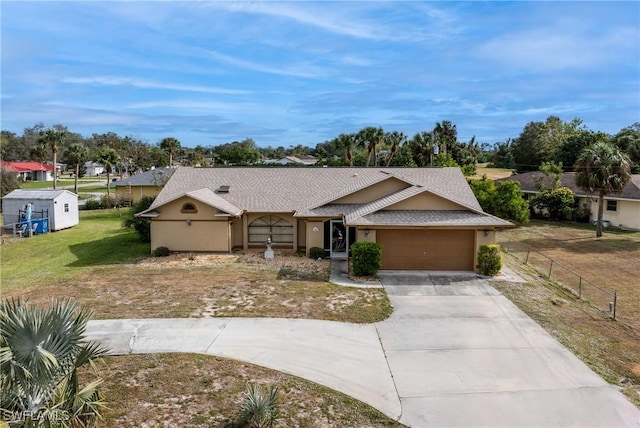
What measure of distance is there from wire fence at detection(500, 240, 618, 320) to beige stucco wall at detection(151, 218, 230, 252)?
51.2 feet


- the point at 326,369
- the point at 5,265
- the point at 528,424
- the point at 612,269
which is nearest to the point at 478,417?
the point at 528,424

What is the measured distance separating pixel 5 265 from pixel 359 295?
60.9 feet

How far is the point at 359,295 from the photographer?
54.3ft

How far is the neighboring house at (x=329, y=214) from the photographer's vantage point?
20312mm

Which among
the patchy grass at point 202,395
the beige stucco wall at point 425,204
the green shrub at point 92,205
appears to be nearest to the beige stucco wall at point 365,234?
the beige stucco wall at point 425,204

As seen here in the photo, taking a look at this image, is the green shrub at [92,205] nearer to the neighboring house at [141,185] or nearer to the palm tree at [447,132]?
the neighboring house at [141,185]

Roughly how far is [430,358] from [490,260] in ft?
30.9

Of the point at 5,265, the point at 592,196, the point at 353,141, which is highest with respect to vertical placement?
the point at 353,141

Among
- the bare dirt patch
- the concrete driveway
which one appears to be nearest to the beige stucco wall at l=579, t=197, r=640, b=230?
the concrete driveway

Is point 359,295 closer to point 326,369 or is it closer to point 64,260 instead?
point 326,369

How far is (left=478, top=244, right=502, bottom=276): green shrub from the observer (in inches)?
762

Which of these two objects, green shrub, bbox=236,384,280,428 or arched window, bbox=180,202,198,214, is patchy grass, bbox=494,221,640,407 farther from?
arched window, bbox=180,202,198,214

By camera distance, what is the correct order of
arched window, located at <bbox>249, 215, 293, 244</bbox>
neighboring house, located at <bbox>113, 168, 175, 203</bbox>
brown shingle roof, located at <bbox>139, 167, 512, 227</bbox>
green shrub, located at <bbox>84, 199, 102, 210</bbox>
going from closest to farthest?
brown shingle roof, located at <bbox>139, 167, 512, 227</bbox>, arched window, located at <bbox>249, 215, 293, 244</bbox>, green shrub, located at <bbox>84, 199, 102, 210</bbox>, neighboring house, located at <bbox>113, 168, 175, 203</bbox>

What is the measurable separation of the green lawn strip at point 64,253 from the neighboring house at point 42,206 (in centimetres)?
95
